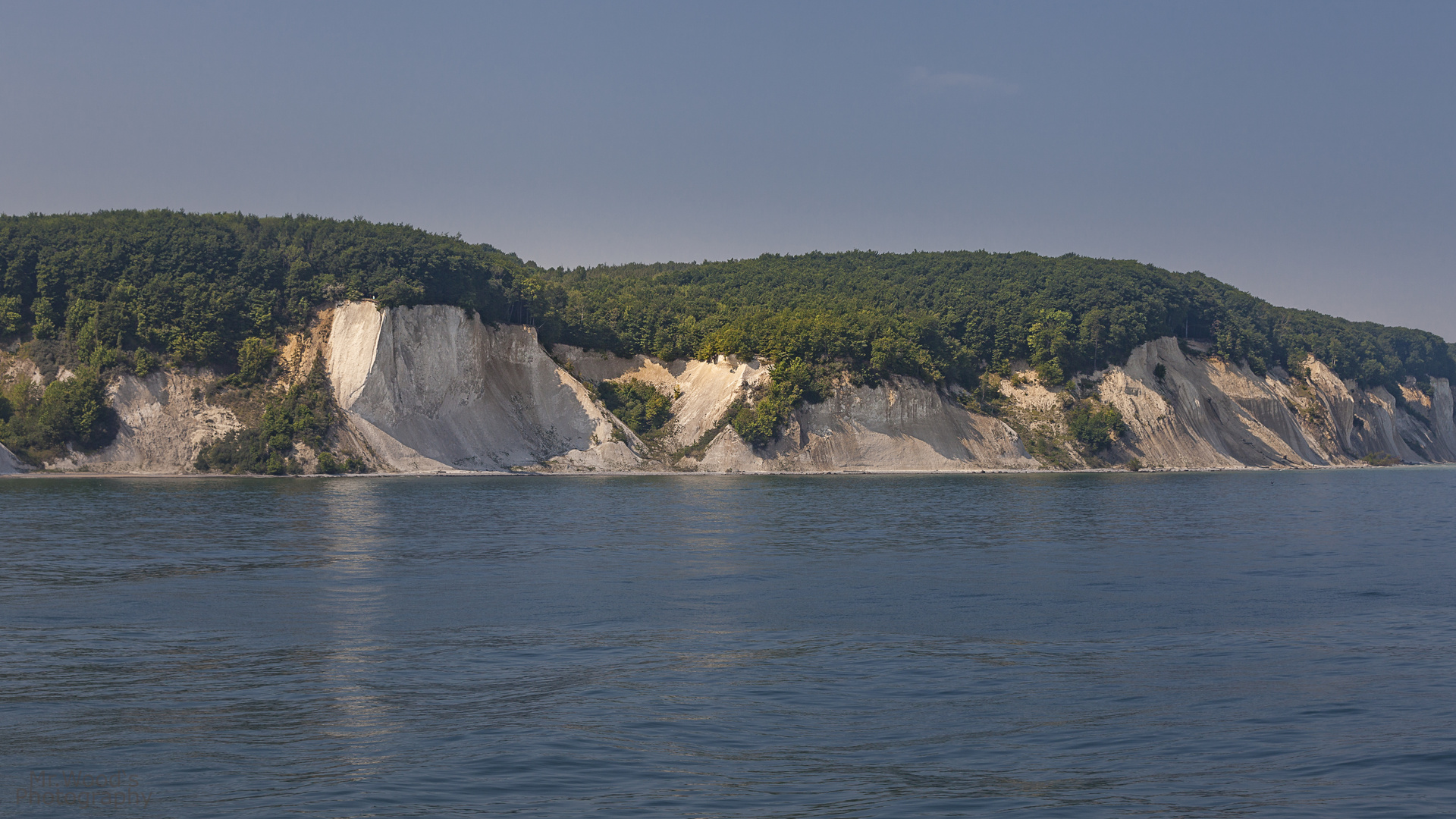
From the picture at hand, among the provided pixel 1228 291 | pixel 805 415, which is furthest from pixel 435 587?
pixel 1228 291

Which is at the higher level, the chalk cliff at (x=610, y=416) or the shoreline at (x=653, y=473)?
the chalk cliff at (x=610, y=416)

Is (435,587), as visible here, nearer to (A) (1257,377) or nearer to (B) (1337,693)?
(B) (1337,693)

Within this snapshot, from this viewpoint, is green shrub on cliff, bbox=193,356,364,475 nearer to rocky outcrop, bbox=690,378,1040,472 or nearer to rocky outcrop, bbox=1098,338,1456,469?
rocky outcrop, bbox=690,378,1040,472

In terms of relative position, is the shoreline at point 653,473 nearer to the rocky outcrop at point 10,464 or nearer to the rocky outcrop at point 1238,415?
the rocky outcrop at point 10,464

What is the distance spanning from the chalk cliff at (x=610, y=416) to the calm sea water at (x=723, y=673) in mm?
48553

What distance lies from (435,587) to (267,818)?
18.2 m

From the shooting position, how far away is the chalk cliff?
298 feet

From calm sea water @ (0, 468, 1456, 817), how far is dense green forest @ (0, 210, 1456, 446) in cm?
5502

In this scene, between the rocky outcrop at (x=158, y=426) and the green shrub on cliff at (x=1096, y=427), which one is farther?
the green shrub on cliff at (x=1096, y=427)

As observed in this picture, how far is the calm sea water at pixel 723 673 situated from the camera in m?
13.5

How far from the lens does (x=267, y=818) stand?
12.2 meters

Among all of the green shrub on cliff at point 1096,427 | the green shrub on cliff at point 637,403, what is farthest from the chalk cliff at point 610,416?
the green shrub on cliff at point 1096,427

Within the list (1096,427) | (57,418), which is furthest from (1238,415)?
(57,418)

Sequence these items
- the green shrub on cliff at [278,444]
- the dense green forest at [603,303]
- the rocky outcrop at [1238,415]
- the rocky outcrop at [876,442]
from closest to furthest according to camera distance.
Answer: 1. the green shrub on cliff at [278,444]
2. the dense green forest at [603,303]
3. the rocky outcrop at [876,442]
4. the rocky outcrop at [1238,415]
